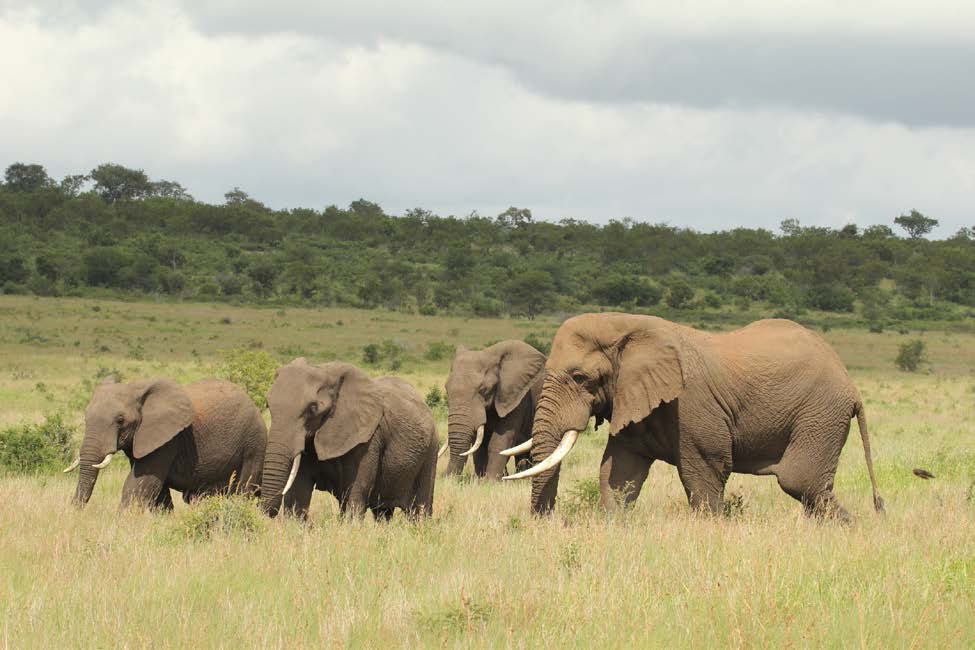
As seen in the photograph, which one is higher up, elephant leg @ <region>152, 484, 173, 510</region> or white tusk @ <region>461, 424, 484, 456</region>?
white tusk @ <region>461, 424, 484, 456</region>

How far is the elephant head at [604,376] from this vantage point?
8.77m

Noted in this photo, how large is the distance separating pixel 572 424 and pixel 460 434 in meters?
5.37

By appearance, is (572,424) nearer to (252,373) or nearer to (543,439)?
(543,439)

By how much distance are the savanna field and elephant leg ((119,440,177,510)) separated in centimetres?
31

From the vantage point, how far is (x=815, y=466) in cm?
926

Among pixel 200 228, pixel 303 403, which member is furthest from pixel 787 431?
pixel 200 228

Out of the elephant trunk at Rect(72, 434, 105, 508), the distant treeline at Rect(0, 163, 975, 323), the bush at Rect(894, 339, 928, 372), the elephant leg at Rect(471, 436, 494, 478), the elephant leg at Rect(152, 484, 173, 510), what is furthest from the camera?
the distant treeline at Rect(0, 163, 975, 323)

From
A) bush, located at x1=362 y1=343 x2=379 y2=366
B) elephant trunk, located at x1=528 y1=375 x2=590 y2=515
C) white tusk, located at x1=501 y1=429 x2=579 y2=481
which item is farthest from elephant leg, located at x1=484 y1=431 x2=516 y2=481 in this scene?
bush, located at x1=362 y1=343 x2=379 y2=366

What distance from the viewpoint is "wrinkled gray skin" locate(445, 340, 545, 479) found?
14.1m

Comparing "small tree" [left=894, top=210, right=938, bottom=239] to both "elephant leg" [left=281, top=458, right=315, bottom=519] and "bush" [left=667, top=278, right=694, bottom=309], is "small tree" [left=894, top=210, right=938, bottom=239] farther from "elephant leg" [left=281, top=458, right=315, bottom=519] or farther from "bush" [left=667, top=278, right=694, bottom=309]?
"elephant leg" [left=281, top=458, right=315, bottom=519]

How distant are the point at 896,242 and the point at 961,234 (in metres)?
27.4

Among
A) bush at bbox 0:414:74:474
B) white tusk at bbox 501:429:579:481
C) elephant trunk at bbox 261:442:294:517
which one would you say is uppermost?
white tusk at bbox 501:429:579:481

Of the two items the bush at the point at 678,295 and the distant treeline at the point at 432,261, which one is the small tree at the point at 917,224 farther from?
the bush at the point at 678,295

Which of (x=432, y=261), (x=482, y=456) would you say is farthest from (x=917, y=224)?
(x=482, y=456)
